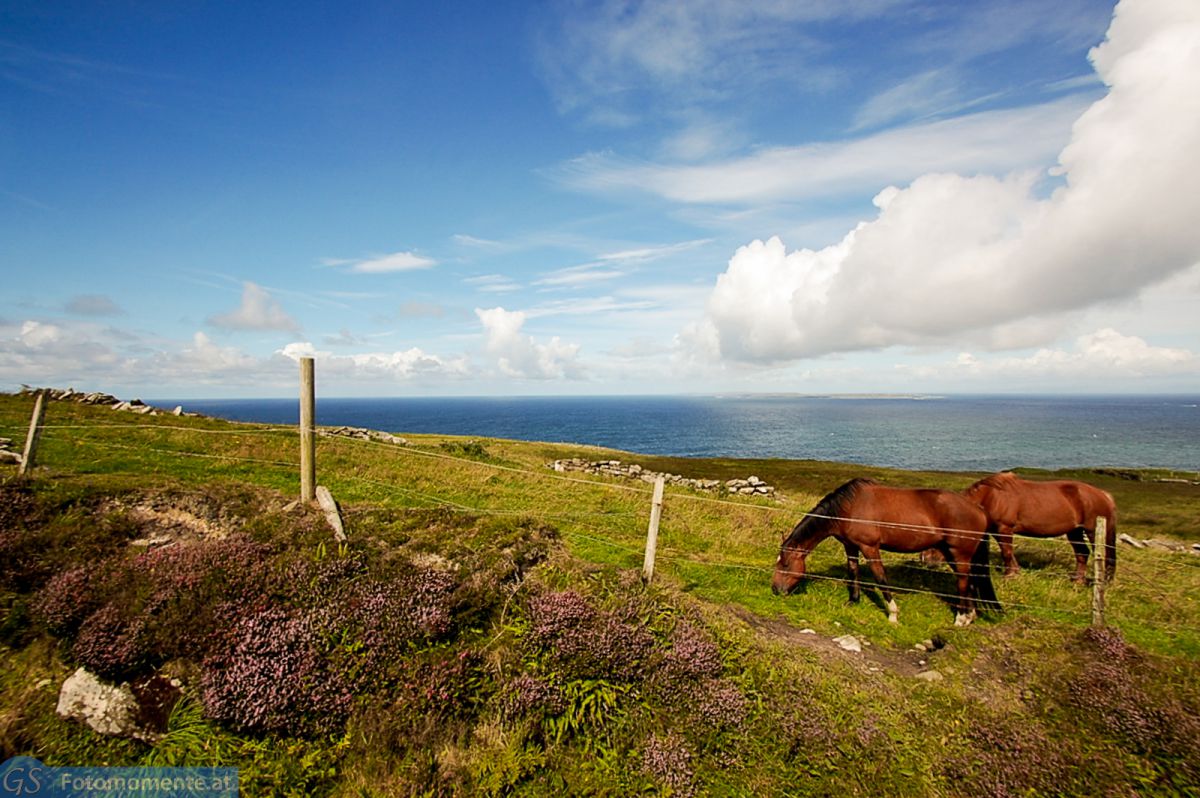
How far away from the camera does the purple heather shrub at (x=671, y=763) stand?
199 inches

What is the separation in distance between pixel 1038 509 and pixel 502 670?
12707mm

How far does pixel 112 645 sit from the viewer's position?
207 inches

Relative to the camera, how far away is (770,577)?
11.2 metres

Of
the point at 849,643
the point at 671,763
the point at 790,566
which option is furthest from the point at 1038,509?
the point at 671,763

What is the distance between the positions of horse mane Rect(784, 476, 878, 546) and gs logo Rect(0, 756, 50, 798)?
1054 centimetres

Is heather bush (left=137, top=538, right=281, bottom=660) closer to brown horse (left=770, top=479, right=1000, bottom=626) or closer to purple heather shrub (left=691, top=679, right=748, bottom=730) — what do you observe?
purple heather shrub (left=691, top=679, right=748, bottom=730)

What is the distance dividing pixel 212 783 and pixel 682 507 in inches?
570

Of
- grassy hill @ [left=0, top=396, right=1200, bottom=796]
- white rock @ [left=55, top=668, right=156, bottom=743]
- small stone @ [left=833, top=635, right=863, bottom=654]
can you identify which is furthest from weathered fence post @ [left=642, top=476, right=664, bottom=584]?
white rock @ [left=55, top=668, right=156, bottom=743]

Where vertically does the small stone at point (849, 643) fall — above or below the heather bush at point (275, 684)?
below

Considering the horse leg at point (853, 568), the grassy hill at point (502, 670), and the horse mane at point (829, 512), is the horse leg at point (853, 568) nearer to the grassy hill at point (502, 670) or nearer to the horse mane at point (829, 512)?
the horse mane at point (829, 512)

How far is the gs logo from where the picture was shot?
4.20 metres

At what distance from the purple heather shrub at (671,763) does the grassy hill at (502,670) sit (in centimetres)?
2

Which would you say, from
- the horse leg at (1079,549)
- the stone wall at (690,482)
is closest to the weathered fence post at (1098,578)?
the horse leg at (1079,549)

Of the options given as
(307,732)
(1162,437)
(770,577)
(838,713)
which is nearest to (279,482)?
(307,732)
